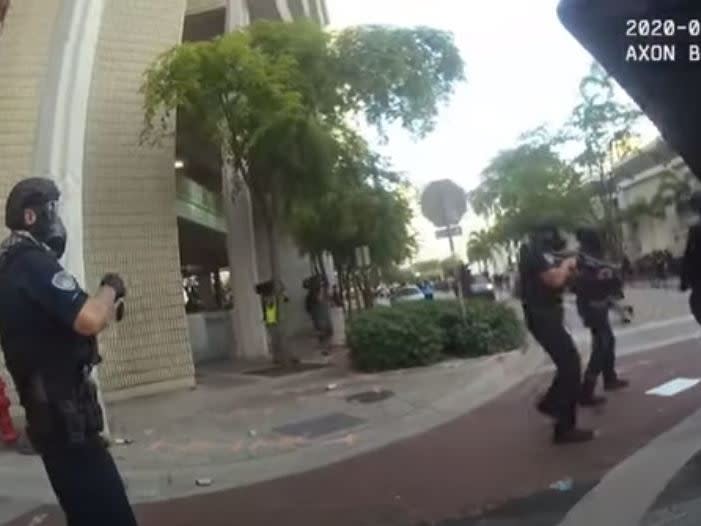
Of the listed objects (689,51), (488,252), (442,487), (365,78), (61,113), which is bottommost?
(442,487)

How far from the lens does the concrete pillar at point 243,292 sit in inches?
654

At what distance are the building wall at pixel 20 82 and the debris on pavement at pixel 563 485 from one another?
7.16m

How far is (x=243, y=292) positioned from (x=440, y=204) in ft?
32.8

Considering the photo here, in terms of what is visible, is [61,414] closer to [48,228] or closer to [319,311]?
[48,228]

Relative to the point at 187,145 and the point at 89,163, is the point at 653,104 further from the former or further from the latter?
the point at 187,145

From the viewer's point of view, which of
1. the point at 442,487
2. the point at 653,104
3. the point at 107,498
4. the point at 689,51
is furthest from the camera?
the point at 442,487

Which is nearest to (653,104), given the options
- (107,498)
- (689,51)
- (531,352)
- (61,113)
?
(689,51)

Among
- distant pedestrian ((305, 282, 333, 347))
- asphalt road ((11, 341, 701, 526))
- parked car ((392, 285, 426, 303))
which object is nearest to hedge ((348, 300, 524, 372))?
parked car ((392, 285, 426, 303))

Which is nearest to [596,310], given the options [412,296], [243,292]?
[412,296]

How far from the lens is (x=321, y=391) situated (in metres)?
9.93

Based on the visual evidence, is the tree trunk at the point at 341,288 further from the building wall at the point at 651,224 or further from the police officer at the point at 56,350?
the building wall at the point at 651,224

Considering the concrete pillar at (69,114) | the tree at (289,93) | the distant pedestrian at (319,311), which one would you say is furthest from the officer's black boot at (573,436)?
the distant pedestrian at (319,311)

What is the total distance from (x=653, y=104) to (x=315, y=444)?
590 centimetres

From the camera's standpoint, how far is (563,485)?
4.60 meters
